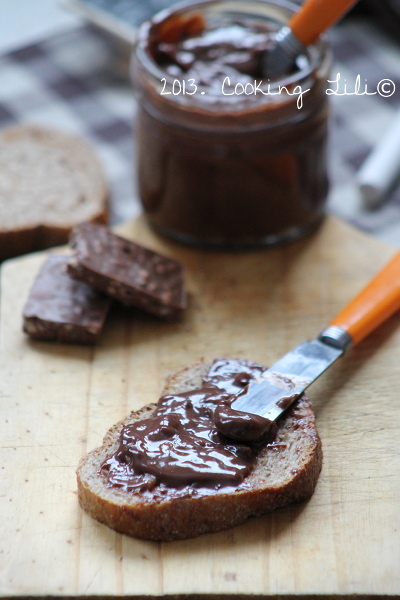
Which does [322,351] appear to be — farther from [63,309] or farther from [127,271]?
[63,309]

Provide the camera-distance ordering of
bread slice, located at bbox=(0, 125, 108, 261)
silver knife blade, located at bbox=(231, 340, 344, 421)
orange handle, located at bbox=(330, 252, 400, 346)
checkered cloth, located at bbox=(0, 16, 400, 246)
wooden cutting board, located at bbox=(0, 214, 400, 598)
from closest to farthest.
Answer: wooden cutting board, located at bbox=(0, 214, 400, 598)
silver knife blade, located at bbox=(231, 340, 344, 421)
orange handle, located at bbox=(330, 252, 400, 346)
bread slice, located at bbox=(0, 125, 108, 261)
checkered cloth, located at bbox=(0, 16, 400, 246)

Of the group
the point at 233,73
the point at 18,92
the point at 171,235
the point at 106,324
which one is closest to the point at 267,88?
the point at 233,73

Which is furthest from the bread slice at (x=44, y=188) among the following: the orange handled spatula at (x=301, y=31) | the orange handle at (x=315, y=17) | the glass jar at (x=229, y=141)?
the orange handle at (x=315, y=17)

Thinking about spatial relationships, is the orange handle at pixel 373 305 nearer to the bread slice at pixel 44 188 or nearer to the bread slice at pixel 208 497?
the bread slice at pixel 208 497

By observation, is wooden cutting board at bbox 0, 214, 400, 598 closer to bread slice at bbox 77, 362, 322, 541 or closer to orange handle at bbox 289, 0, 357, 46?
bread slice at bbox 77, 362, 322, 541

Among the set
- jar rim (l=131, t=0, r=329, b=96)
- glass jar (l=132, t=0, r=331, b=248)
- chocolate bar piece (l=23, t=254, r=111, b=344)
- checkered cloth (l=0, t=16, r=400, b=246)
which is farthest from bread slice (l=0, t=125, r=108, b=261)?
jar rim (l=131, t=0, r=329, b=96)

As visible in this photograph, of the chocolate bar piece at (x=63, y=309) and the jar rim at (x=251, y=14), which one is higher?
the jar rim at (x=251, y=14)
